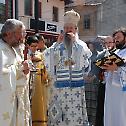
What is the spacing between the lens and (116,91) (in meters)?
5.21

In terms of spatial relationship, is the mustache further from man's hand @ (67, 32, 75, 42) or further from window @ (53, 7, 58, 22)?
window @ (53, 7, 58, 22)

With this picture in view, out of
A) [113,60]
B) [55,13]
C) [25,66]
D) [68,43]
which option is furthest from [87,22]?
[25,66]

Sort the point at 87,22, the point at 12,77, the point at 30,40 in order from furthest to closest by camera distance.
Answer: the point at 87,22 → the point at 30,40 → the point at 12,77

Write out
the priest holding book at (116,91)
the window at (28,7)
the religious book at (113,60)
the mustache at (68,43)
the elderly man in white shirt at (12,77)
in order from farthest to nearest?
1. the window at (28,7)
2. the mustache at (68,43)
3. the priest holding book at (116,91)
4. the religious book at (113,60)
5. the elderly man in white shirt at (12,77)

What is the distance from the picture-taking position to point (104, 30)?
109ft

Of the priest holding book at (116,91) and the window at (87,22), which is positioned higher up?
the window at (87,22)

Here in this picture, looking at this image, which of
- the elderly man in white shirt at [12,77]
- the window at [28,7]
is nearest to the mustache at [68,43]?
the elderly man in white shirt at [12,77]

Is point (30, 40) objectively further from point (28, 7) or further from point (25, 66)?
point (28, 7)

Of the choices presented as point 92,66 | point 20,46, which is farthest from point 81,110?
point 20,46

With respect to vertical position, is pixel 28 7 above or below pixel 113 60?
above

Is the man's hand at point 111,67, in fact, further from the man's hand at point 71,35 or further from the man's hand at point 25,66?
the man's hand at point 25,66

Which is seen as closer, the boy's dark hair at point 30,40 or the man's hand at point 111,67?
the man's hand at point 111,67

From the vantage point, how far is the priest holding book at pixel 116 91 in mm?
5109

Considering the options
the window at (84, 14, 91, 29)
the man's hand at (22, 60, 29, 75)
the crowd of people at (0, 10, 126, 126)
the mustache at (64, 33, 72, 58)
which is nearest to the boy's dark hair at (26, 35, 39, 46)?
the crowd of people at (0, 10, 126, 126)
